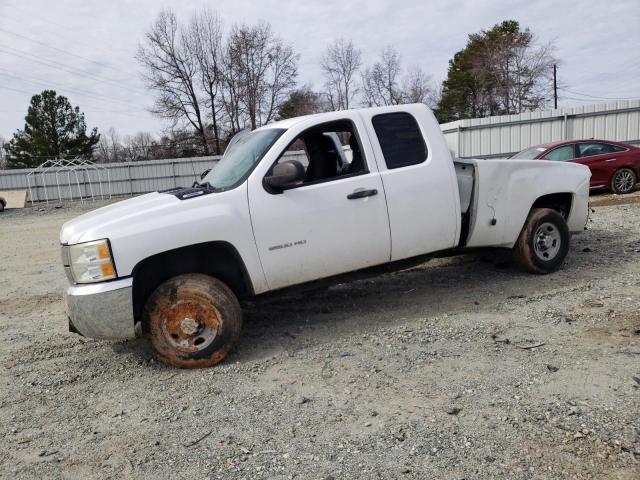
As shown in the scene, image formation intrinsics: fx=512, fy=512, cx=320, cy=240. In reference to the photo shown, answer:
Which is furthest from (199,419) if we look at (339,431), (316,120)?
(316,120)

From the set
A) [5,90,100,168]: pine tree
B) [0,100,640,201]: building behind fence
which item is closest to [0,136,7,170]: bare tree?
[5,90,100,168]: pine tree

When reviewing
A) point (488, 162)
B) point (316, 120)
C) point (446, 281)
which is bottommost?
point (446, 281)

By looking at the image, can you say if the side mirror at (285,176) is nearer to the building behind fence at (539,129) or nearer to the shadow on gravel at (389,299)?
the shadow on gravel at (389,299)

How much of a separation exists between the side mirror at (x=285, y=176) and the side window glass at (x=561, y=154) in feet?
32.9

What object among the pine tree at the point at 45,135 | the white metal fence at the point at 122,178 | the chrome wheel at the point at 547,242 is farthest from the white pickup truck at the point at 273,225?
the pine tree at the point at 45,135

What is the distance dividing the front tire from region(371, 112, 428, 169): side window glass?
206 cm

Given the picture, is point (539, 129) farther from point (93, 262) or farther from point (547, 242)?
point (93, 262)

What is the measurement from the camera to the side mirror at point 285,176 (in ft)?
14.1

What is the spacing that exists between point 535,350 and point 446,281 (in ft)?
7.57

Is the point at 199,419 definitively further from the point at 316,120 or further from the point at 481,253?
the point at 481,253

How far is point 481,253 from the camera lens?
19.9 ft

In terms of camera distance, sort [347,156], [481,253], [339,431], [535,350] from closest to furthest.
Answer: [339,431] < [535,350] < [347,156] < [481,253]

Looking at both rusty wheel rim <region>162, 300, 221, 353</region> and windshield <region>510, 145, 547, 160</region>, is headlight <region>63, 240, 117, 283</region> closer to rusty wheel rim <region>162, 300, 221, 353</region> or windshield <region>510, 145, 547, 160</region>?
rusty wheel rim <region>162, 300, 221, 353</region>

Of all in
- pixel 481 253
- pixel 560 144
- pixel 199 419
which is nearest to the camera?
pixel 199 419
